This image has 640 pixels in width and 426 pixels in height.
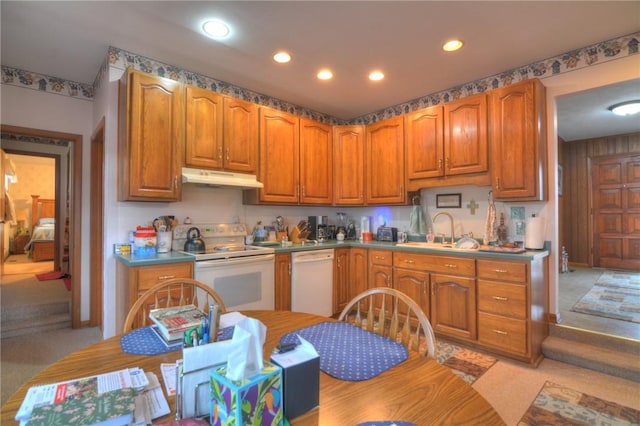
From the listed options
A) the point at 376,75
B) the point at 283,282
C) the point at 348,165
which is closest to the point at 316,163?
the point at 348,165

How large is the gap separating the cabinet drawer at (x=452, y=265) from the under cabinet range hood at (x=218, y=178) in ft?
6.09

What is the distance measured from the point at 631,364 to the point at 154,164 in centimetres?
399

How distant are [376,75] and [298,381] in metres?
2.97

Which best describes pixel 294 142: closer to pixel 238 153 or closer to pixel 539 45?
pixel 238 153

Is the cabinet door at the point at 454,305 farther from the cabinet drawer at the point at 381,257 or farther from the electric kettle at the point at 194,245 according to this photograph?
the electric kettle at the point at 194,245

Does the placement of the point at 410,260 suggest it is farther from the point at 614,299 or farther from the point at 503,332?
the point at 614,299

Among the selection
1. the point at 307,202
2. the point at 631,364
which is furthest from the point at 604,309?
the point at 307,202

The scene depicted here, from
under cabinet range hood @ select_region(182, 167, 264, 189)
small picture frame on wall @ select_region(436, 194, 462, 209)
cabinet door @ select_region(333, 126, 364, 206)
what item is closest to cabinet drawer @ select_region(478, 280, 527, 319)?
small picture frame on wall @ select_region(436, 194, 462, 209)

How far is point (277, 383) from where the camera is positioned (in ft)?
2.17

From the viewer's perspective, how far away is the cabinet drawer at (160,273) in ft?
7.39

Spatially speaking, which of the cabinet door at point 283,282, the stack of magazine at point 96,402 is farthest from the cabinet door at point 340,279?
the stack of magazine at point 96,402

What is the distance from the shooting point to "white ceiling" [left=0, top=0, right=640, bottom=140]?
6.74ft

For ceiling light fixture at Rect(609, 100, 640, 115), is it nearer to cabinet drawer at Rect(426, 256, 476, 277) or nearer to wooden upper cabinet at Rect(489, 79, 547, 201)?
wooden upper cabinet at Rect(489, 79, 547, 201)

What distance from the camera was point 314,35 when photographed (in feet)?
7.73
